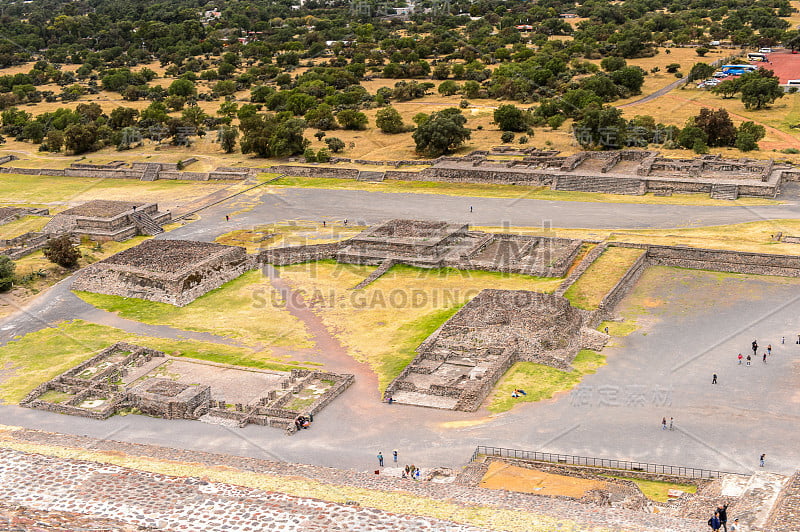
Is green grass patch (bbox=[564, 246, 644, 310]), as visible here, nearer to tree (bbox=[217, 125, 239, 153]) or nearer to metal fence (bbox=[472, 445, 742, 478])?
metal fence (bbox=[472, 445, 742, 478])

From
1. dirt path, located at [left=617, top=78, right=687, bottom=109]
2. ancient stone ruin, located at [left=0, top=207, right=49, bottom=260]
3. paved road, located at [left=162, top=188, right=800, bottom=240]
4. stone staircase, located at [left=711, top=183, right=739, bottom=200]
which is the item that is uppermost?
dirt path, located at [left=617, top=78, right=687, bottom=109]

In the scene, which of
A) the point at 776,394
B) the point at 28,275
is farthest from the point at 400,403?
the point at 28,275


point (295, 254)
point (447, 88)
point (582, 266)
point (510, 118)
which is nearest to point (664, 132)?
point (510, 118)

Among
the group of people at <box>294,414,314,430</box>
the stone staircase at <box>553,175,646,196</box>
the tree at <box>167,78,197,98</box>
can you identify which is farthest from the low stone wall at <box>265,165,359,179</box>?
the group of people at <box>294,414,314,430</box>

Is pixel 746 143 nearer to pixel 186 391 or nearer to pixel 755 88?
pixel 755 88

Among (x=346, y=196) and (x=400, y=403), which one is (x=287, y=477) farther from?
(x=346, y=196)

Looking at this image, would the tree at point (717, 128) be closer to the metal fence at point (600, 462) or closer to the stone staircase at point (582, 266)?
the stone staircase at point (582, 266)
